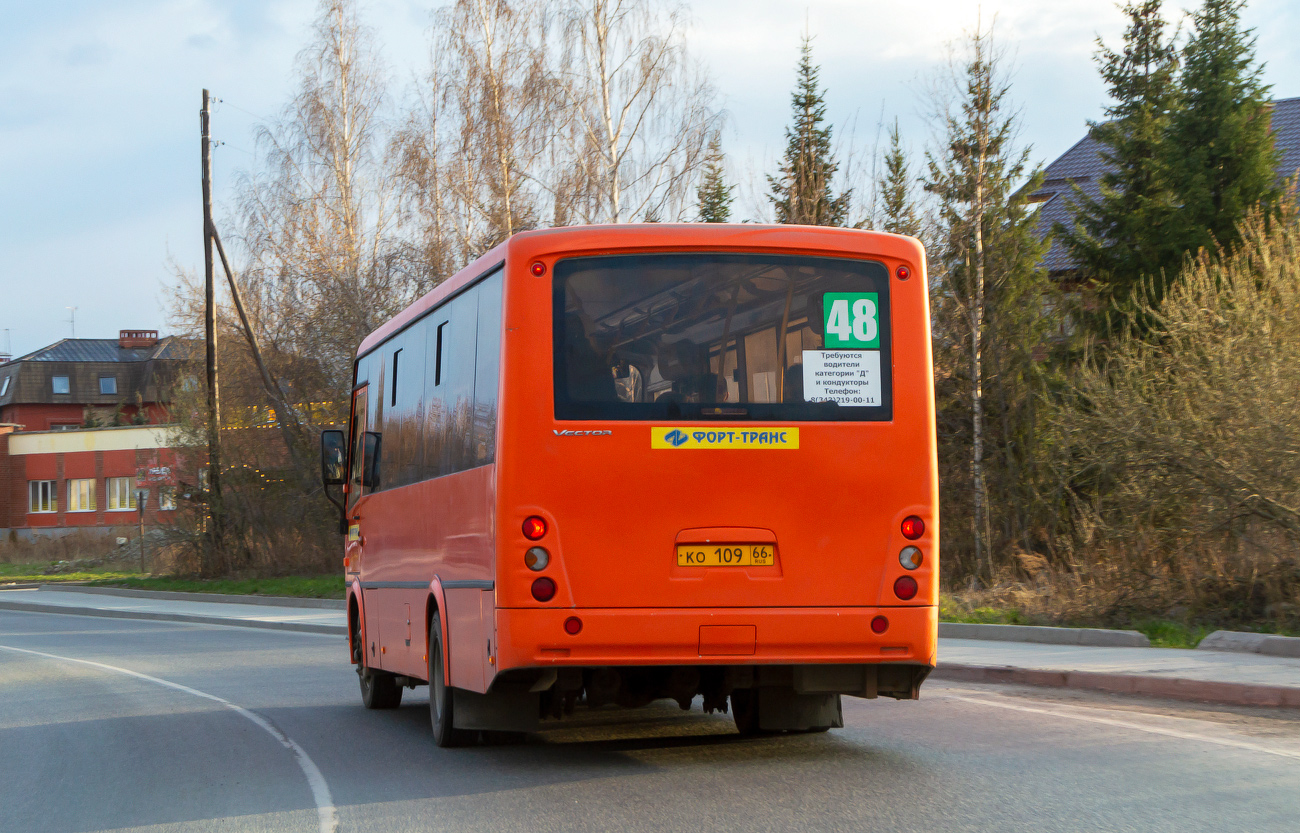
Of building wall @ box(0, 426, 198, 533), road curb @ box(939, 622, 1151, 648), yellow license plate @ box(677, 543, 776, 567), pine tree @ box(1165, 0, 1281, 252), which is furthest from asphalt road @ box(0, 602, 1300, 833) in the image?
building wall @ box(0, 426, 198, 533)

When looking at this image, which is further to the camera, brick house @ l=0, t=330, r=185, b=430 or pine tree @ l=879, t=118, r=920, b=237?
brick house @ l=0, t=330, r=185, b=430

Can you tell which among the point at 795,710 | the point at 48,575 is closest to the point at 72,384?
the point at 48,575

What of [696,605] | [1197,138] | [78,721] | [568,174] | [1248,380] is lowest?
[78,721]

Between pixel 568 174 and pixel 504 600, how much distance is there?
28.9m

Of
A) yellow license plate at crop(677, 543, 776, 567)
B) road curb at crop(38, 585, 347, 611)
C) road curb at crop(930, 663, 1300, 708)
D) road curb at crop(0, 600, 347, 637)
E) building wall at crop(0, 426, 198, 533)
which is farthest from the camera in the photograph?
building wall at crop(0, 426, 198, 533)

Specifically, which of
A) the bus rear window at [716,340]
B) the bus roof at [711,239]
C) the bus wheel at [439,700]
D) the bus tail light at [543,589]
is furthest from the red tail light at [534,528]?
the bus wheel at [439,700]

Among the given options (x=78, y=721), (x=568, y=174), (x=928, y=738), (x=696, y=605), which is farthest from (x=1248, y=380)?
(x=568, y=174)

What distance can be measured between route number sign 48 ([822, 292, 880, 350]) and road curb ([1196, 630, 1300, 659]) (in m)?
6.83

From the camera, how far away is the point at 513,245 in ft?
26.8

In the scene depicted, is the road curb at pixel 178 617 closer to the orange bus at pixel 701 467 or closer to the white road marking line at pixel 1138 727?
the white road marking line at pixel 1138 727

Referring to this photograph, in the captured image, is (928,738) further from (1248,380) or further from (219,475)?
(219,475)

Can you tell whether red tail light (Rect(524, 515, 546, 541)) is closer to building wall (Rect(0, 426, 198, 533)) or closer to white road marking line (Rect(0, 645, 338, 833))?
white road marking line (Rect(0, 645, 338, 833))

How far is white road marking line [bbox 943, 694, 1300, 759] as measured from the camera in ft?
28.1

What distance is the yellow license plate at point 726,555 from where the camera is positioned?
798 centimetres
